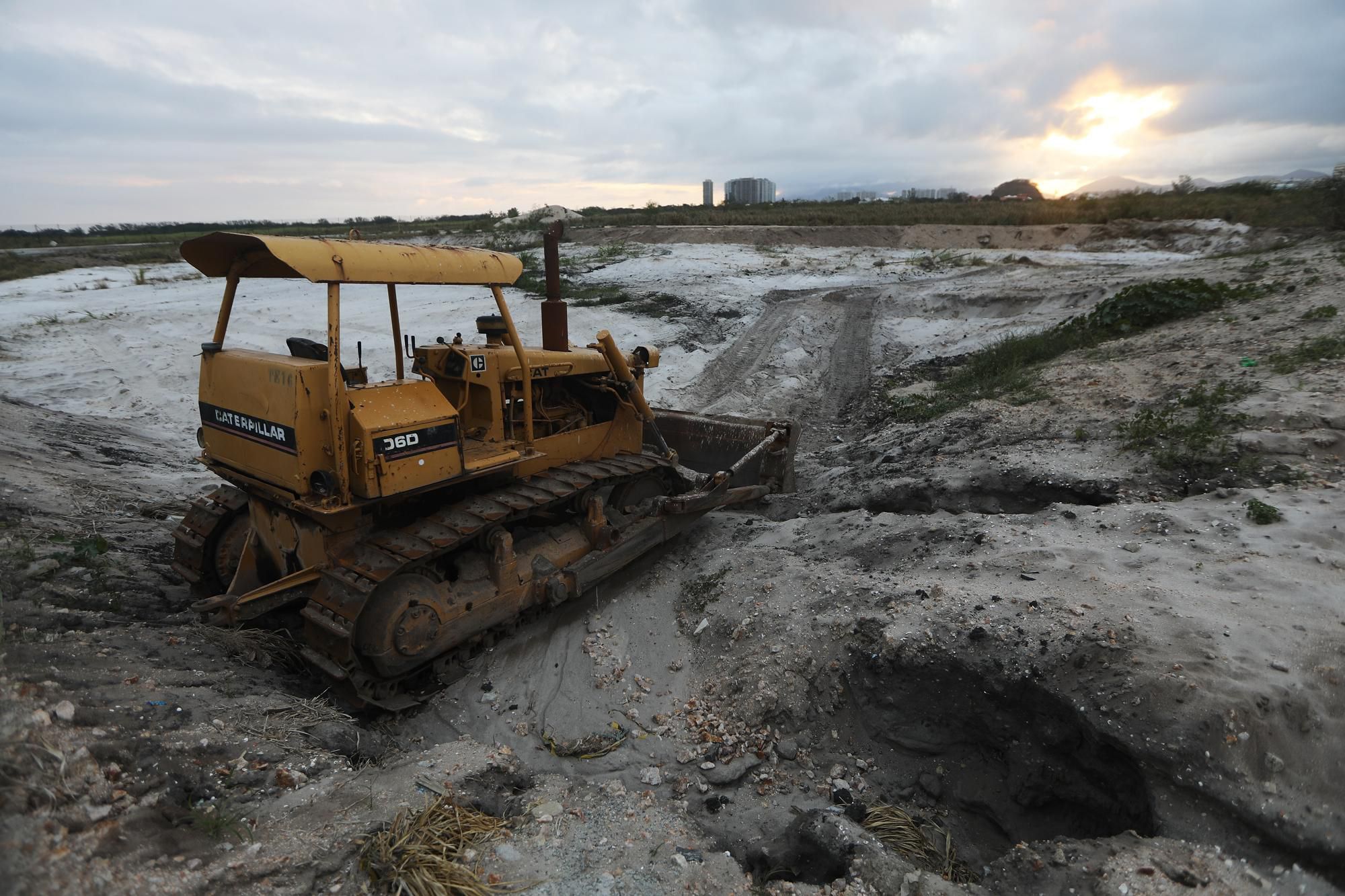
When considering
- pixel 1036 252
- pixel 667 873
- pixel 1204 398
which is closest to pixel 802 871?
pixel 667 873

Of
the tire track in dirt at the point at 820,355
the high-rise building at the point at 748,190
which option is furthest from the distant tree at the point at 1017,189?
the tire track in dirt at the point at 820,355

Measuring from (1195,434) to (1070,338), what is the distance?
4.80 meters

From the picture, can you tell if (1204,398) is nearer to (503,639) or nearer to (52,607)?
(503,639)

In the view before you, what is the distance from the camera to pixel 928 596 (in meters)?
4.80

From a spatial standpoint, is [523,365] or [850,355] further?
[850,355]

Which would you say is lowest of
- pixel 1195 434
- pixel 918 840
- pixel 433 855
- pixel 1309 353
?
pixel 918 840

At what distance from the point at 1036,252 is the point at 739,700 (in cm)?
2482

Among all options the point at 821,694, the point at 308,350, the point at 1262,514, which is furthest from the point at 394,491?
the point at 1262,514

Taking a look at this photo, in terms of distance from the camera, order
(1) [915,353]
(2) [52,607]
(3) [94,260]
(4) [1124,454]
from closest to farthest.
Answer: (2) [52,607]
(4) [1124,454]
(1) [915,353]
(3) [94,260]

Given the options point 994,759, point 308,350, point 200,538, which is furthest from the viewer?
point 200,538

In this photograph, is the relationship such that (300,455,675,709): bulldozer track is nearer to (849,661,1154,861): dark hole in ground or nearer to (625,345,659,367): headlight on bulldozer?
(625,345,659,367): headlight on bulldozer

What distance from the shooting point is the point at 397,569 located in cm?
437

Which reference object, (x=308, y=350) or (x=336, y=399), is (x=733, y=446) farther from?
(x=336, y=399)

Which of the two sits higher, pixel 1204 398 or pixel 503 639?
pixel 1204 398
